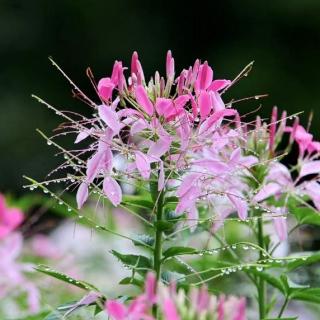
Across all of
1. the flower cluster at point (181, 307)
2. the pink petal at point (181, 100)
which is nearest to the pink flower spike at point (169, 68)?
the pink petal at point (181, 100)

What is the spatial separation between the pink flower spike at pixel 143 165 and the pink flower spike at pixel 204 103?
0.10 m

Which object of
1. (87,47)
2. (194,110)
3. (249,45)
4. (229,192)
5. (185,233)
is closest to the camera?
(194,110)

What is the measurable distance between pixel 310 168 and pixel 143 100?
19.7 inches

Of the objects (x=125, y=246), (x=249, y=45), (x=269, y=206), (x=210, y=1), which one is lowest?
(x=269, y=206)

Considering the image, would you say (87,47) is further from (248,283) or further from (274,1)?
(248,283)

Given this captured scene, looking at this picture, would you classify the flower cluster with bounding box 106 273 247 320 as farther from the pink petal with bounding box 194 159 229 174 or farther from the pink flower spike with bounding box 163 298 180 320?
the pink petal with bounding box 194 159 229 174

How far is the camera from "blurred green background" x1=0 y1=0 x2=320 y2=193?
34.1 ft

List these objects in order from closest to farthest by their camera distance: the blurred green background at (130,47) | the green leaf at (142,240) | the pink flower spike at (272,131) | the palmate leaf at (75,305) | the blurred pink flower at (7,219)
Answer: the palmate leaf at (75,305)
the green leaf at (142,240)
the pink flower spike at (272,131)
the blurred pink flower at (7,219)
the blurred green background at (130,47)

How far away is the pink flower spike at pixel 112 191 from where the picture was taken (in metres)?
1.47

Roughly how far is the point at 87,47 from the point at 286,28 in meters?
2.23

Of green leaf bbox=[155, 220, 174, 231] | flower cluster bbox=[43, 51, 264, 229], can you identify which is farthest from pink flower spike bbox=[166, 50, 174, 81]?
green leaf bbox=[155, 220, 174, 231]

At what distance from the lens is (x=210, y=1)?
40.9ft

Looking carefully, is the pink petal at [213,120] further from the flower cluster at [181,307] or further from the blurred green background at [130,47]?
the blurred green background at [130,47]

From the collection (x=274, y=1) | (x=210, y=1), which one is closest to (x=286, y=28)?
(x=274, y=1)
